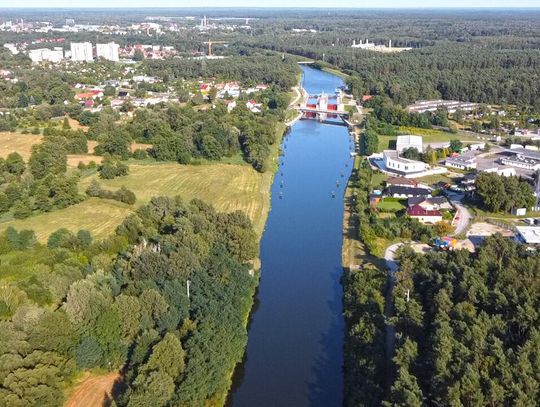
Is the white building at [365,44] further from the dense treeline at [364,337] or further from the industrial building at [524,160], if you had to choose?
the dense treeline at [364,337]

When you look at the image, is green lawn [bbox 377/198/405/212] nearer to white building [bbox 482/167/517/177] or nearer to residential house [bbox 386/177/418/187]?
residential house [bbox 386/177/418/187]

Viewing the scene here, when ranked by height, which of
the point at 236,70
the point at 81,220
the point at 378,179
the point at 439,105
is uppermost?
the point at 236,70

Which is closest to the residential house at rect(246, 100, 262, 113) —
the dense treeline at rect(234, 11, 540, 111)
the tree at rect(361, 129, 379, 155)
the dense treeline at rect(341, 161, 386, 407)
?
the dense treeline at rect(234, 11, 540, 111)

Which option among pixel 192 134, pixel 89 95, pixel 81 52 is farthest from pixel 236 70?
pixel 192 134

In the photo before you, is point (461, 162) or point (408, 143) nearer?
point (461, 162)

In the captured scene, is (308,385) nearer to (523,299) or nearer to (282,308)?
(282,308)

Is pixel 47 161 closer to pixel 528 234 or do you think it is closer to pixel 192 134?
pixel 192 134

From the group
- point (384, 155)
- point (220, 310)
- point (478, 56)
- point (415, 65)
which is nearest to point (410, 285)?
point (220, 310)
